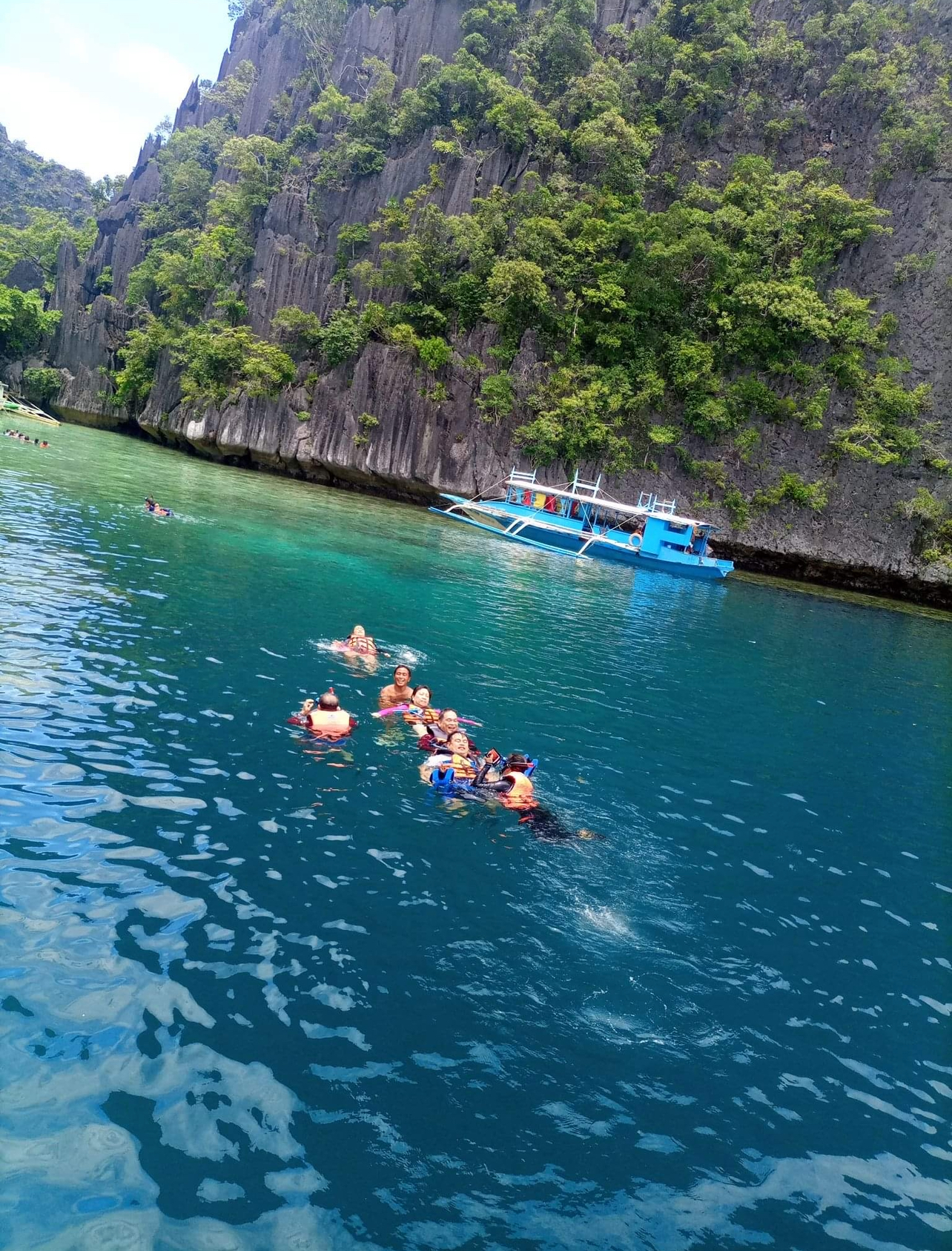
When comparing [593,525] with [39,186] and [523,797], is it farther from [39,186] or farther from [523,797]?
[39,186]

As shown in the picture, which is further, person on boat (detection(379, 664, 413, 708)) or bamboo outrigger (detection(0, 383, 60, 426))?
bamboo outrigger (detection(0, 383, 60, 426))

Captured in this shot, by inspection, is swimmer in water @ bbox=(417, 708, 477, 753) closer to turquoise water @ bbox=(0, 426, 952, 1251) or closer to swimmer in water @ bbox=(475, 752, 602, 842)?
turquoise water @ bbox=(0, 426, 952, 1251)

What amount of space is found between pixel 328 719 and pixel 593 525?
1325 inches

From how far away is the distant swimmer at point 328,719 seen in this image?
37.8ft

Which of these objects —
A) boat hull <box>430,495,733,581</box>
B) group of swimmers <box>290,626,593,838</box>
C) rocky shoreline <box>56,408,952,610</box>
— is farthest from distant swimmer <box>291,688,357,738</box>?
rocky shoreline <box>56,408,952,610</box>

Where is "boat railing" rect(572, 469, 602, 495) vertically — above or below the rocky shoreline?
above

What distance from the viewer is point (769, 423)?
46688 mm

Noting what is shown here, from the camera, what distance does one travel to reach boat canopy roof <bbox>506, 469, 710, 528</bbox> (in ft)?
134

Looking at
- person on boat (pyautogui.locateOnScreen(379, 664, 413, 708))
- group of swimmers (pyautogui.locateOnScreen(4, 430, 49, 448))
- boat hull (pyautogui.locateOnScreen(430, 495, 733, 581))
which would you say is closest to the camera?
person on boat (pyautogui.locateOnScreen(379, 664, 413, 708))

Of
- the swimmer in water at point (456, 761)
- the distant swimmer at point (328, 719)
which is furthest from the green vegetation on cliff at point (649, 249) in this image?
the swimmer in water at point (456, 761)

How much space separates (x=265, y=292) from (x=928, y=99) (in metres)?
41.7

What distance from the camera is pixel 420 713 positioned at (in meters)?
12.6

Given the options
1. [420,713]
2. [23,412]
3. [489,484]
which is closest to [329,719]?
[420,713]

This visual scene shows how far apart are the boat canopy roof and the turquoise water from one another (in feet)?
83.5
